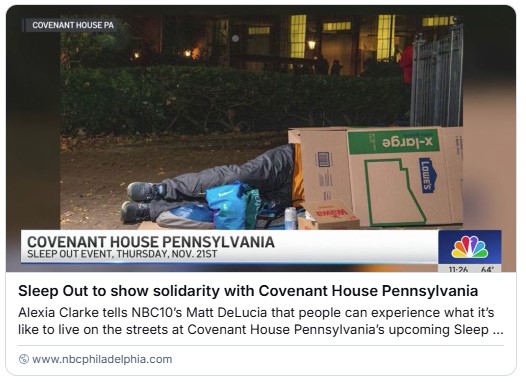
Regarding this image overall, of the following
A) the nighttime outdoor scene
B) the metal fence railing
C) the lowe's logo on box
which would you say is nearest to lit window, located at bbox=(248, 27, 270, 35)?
the nighttime outdoor scene

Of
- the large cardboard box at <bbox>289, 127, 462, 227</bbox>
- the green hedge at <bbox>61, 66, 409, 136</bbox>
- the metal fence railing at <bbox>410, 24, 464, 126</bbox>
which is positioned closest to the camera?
the large cardboard box at <bbox>289, 127, 462, 227</bbox>

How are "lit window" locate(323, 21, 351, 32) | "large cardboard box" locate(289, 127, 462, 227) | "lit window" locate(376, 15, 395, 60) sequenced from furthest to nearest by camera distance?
"lit window" locate(376, 15, 395, 60), "lit window" locate(323, 21, 351, 32), "large cardboard box" locate(289, 127, 462, 227)

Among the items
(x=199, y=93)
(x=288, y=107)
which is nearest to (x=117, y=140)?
(x=199, y=93)

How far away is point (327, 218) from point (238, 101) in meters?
4.94

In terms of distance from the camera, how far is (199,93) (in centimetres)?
840

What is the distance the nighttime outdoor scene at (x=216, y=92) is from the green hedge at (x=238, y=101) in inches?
0.5

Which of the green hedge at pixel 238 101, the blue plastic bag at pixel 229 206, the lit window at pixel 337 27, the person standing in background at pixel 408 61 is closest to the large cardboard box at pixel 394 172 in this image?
the blue plastic bag at pixel 229 206

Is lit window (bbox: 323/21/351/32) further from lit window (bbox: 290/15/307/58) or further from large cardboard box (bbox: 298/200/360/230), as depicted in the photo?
large cardboard box (bbox: 298/200/360/230)

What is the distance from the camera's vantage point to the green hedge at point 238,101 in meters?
7.94

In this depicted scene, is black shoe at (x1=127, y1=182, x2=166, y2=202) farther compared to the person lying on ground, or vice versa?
black shoe at (x1=127, y1=182, x2=166, y2=202)

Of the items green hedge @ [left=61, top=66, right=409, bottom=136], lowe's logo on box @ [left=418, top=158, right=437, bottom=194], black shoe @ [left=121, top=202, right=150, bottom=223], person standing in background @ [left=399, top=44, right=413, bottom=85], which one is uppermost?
person standing in background @ [left=399, top=44, right=413, bottom=85]

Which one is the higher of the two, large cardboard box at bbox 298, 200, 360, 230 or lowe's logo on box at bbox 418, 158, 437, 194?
lowe's logo on box at bbox 418, 158, 437, 194

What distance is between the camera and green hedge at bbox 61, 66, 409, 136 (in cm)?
794

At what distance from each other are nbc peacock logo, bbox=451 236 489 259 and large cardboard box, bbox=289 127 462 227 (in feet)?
4.04
